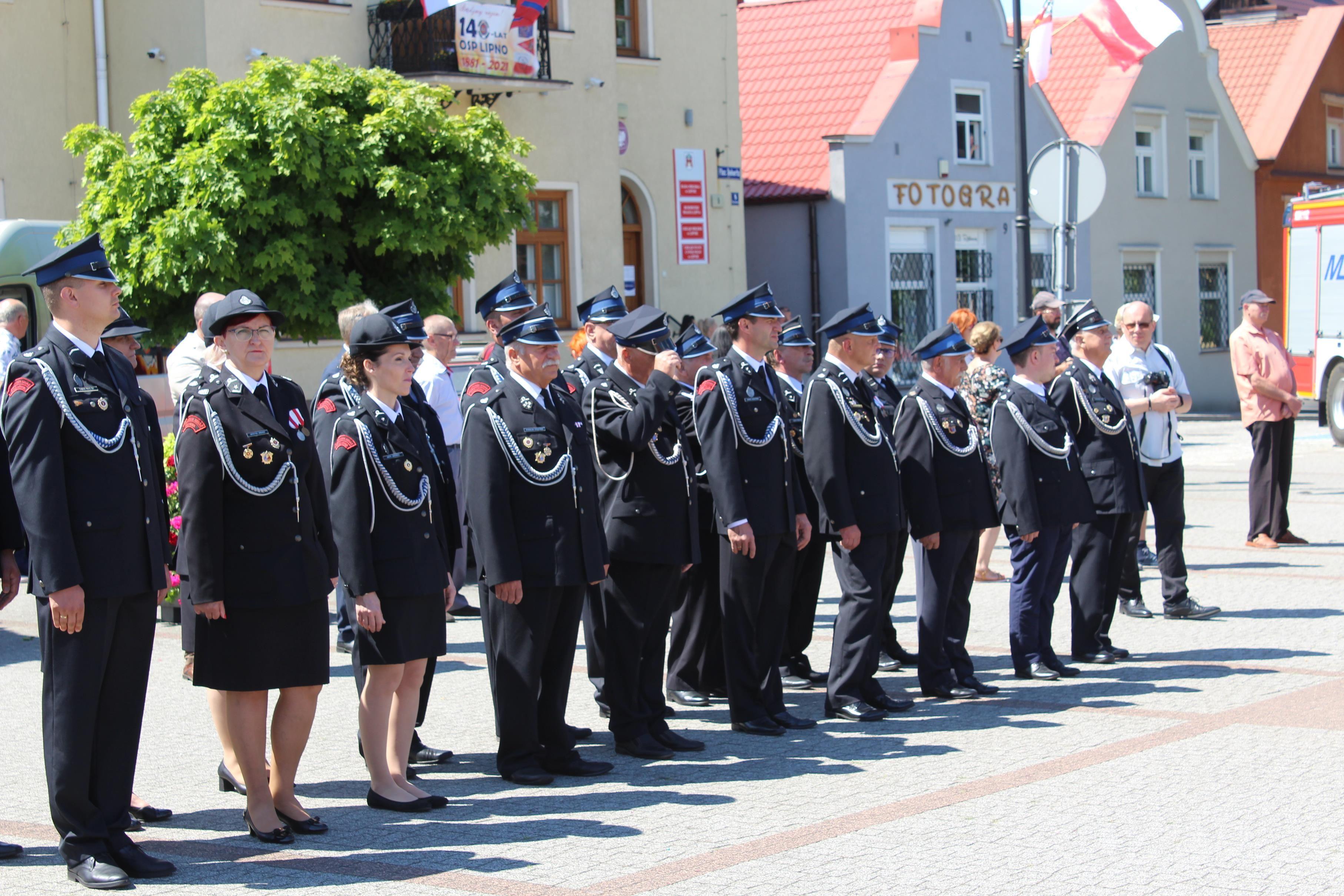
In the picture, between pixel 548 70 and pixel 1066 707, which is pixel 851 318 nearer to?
pixel 1066 707

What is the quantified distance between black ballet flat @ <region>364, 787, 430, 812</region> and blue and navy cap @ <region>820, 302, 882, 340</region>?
3.06m

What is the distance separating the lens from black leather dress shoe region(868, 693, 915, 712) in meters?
8.45

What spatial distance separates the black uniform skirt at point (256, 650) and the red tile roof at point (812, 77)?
24222 mm

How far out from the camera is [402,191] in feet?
55.2

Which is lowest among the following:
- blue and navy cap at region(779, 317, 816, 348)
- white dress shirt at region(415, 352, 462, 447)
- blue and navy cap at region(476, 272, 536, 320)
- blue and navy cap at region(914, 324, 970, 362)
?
white dress shirt at region(415, 352, 462, 447)

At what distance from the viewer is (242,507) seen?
242 inches

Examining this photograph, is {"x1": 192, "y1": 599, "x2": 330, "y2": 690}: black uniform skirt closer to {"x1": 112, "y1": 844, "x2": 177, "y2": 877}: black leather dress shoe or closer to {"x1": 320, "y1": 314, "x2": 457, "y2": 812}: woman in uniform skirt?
{"x1": 320, "y1": 314, "x2": 457, "y2": 812}: woman in uniform skirt

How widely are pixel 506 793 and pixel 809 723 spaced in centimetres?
177

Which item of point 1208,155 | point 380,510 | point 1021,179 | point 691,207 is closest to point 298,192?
point 1021,179

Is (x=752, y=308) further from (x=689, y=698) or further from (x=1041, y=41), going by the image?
(x=1041, y=41)

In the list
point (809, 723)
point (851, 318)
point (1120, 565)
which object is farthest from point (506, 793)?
point (1120, 565)

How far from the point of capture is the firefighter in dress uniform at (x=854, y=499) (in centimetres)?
824

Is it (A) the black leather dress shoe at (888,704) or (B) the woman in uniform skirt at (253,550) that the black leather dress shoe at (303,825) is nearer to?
(B) the woman in uniform skirt at (253,550)

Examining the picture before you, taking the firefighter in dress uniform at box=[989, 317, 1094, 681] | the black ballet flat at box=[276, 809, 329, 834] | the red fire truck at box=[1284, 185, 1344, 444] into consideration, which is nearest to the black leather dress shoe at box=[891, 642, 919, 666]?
the firefighter in dress uniform at box=[989, 317, 1094, 681]
